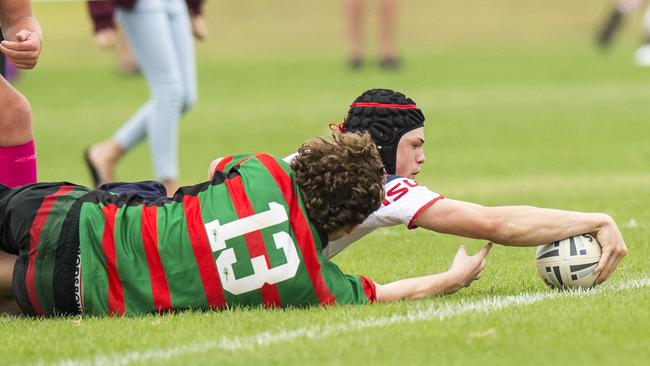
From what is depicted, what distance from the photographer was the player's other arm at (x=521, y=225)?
5965mm

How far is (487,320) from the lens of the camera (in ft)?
17.8

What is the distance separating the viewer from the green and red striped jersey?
565 cm

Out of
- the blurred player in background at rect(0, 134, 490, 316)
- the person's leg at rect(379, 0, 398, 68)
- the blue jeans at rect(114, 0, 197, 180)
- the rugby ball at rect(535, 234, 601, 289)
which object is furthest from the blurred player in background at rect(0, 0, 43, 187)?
the person's leg at rect(379, 0, 398, 68)

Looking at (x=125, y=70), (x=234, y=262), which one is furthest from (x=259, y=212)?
(x=125, y=70)

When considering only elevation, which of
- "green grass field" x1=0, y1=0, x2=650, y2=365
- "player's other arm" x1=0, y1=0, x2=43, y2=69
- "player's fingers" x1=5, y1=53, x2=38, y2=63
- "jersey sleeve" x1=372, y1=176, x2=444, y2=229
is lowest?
"green grass field" x1=0, y1=0, x2=650, y2=365

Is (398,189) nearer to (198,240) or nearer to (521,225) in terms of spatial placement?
(521,225)

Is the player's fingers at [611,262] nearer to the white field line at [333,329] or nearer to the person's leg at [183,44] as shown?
the white field line at [333,329]

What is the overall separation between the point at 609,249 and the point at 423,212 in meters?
0.89

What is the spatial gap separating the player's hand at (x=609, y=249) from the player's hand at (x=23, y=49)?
2742 millimetres

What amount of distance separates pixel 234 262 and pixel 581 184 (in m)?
6.64

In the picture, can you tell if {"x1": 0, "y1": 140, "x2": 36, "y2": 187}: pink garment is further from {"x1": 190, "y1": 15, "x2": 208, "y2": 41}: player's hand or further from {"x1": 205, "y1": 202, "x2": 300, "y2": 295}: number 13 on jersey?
{"x1": 190, "y1": 15, "x2": 208, "y2": 41}: player's hand

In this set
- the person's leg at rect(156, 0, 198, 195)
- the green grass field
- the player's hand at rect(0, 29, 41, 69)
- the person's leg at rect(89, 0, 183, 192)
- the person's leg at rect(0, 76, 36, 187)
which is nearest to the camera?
the green grass field

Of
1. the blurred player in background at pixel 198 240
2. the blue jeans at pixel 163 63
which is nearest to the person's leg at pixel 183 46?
the blue jeans at pixel 163 63

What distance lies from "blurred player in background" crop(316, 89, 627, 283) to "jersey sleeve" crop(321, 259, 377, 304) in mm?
283
